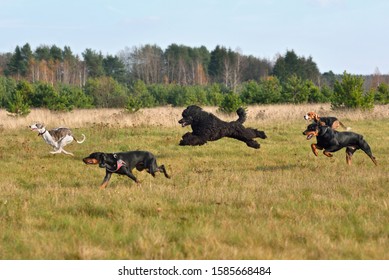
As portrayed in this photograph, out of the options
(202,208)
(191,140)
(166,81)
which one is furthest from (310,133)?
(166,81)

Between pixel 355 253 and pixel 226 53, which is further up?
pixel 226 53

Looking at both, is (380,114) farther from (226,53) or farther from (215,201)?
(226,53)

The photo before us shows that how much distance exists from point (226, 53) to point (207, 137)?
271 ft

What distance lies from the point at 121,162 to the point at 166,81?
78.4 m

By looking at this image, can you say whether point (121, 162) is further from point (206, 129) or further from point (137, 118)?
→ point (137, 118)

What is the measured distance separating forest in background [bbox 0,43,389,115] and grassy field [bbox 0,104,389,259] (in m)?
16.9

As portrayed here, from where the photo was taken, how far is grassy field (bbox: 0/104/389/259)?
5343 millimetres

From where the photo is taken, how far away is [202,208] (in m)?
7.27

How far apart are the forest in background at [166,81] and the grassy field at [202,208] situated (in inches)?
664

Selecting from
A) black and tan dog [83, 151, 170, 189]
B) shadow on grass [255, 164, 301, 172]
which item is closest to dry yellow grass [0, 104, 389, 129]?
shadow on grass [255, 164, 301, 172]

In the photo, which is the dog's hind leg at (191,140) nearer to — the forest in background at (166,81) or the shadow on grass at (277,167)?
the shadow on grass at (277,167)
